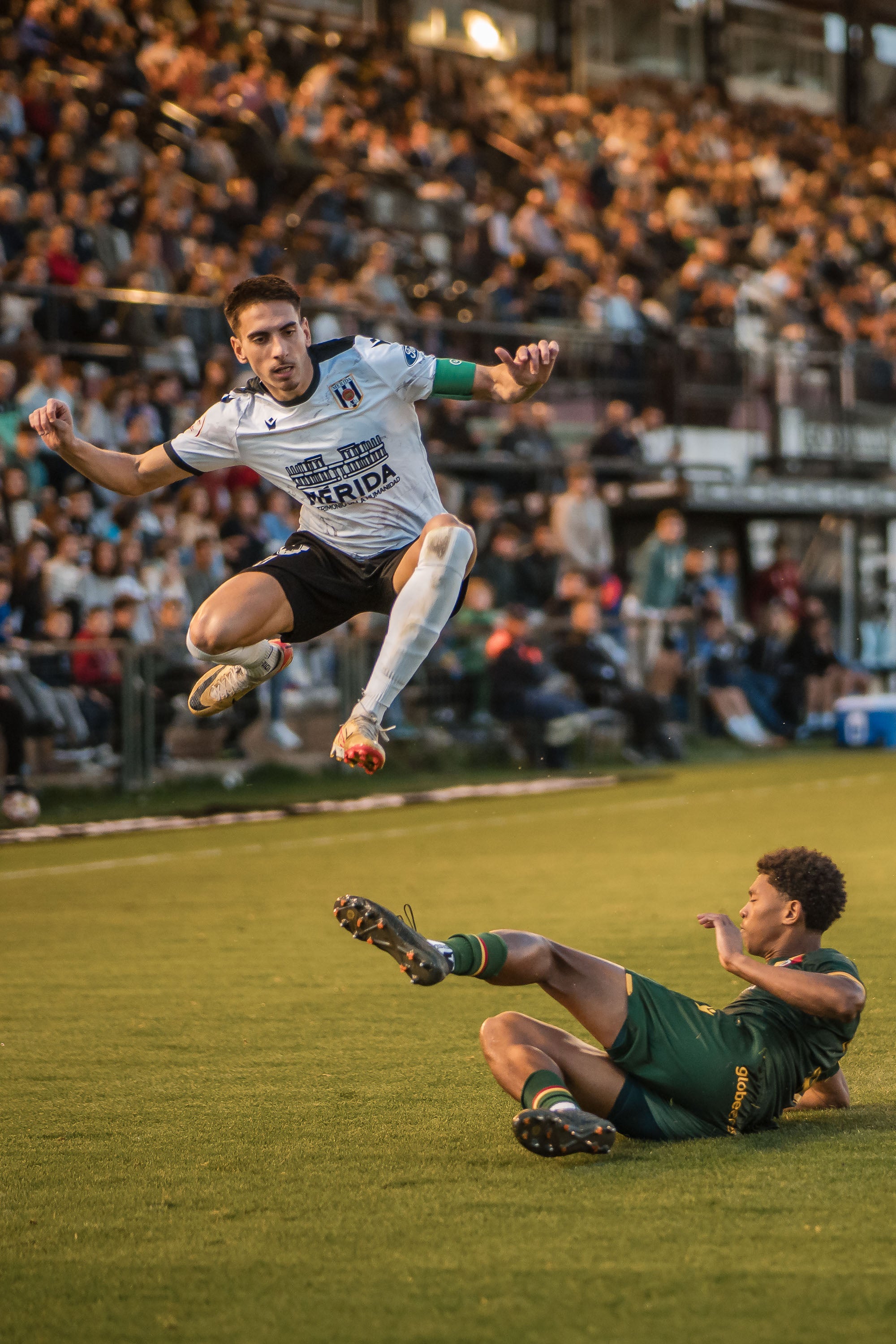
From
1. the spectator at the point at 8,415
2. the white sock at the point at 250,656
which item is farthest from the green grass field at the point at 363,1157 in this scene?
the spectator at the point at 8,415

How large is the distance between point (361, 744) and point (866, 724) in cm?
1451

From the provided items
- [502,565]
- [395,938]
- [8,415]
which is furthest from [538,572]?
[395,938]

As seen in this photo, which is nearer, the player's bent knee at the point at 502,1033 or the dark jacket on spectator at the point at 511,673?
the player's bent knee at the point at 502,1033

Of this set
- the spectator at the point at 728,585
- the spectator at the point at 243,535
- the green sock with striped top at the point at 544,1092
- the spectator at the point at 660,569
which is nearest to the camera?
the green sock with striped top at the point at 544,1092

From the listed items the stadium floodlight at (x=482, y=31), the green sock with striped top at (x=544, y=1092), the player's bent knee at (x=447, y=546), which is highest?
the stadium floodlight at (x=482, y=31)

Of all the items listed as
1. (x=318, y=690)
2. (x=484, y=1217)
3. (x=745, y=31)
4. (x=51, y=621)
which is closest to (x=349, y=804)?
(x=318, y=690)

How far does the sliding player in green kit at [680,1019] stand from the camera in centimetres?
489

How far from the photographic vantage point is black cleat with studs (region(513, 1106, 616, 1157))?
4.64m

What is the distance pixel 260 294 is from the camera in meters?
6.23

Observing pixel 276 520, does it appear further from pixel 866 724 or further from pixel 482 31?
pixel 482 31

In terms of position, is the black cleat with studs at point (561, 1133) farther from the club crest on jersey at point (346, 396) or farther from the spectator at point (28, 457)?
the spectator at point (28, 457)

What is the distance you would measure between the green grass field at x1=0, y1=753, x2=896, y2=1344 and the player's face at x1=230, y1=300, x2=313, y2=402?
2.56 metres

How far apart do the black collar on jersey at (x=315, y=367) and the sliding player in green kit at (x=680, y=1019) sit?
240 centimetres

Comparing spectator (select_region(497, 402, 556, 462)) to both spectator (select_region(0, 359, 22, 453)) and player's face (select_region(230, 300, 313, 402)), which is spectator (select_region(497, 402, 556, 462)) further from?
player's face (select_region(230, 300, 313, 402))
